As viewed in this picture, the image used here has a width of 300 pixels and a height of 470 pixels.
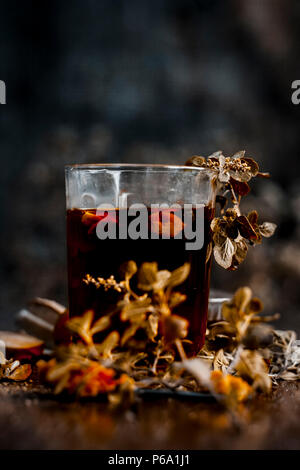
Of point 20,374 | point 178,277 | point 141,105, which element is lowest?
point 20,374

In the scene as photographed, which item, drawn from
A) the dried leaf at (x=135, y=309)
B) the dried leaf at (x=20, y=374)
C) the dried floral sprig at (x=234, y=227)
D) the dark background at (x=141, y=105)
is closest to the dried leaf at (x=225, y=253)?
the dried floral sprig at (x=234, y=227)

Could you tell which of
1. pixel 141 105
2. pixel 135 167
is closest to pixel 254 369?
pixel 135 167

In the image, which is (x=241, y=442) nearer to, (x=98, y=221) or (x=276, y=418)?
(x=276, y=418)

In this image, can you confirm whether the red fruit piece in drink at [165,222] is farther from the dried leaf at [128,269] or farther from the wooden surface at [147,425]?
the wooden surface at [147,425]

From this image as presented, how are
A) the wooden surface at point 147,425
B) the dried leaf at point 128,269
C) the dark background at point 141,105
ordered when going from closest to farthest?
the wooden surface at point 147,425
the dried leaf at point 128,269
the dark background at point 141,105

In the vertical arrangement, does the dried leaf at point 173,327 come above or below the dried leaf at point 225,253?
below

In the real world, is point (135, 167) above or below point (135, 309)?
above

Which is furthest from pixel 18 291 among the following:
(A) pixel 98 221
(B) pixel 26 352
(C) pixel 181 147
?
(A) pixel 98 221

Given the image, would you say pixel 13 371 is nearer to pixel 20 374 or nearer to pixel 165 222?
pixel 20 374
